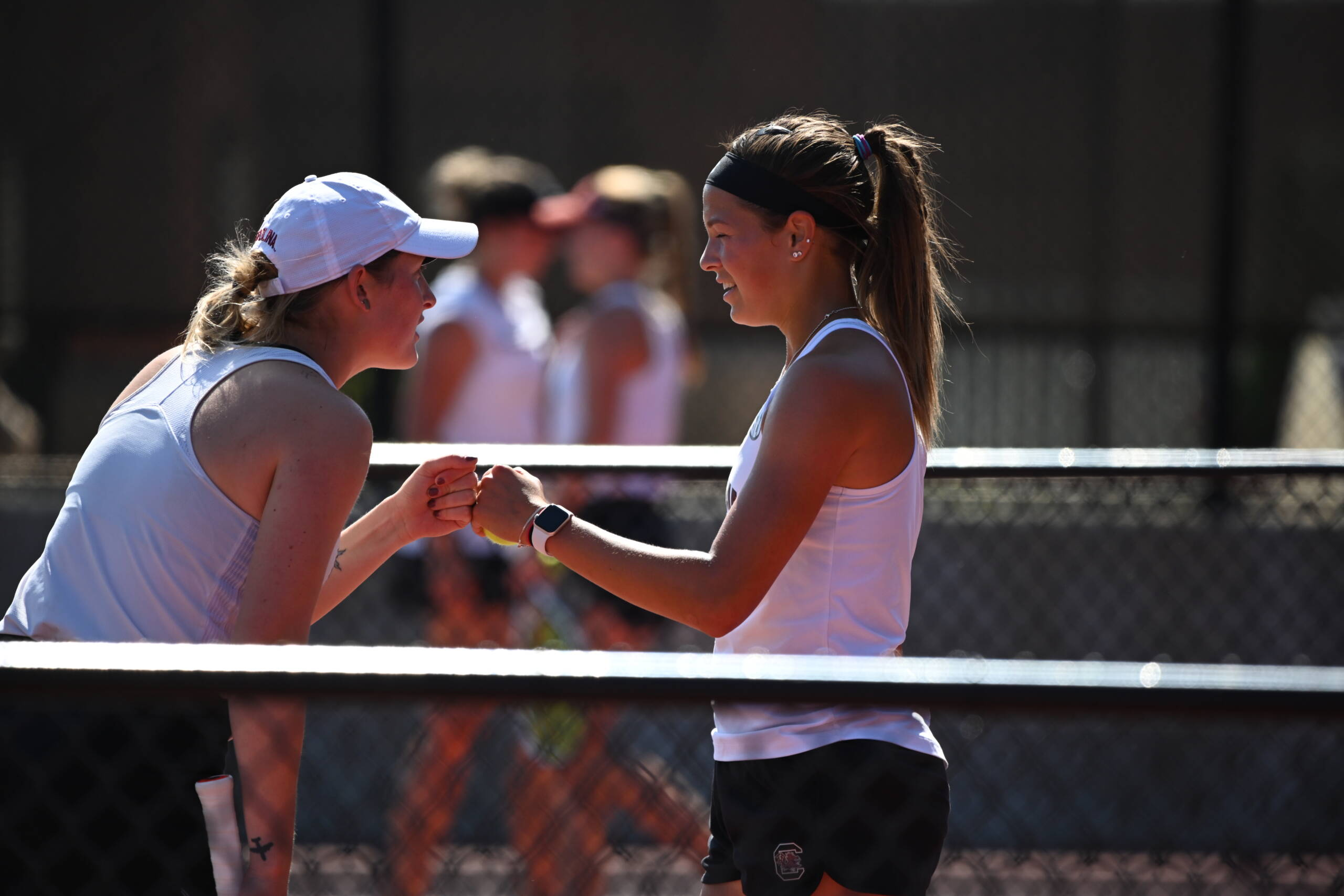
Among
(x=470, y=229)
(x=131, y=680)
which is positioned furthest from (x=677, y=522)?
(x=131, y=680)

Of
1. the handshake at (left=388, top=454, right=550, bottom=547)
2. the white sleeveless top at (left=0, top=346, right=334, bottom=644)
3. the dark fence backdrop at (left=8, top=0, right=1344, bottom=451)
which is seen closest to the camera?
the white sleeveless top at (left=0, top=346, right=334, bottom=644)

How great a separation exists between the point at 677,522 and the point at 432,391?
1042mm

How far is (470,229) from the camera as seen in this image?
93.4 inches

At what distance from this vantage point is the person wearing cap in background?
183cm

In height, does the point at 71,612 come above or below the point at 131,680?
below

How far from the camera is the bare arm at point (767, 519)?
1916 millimetres

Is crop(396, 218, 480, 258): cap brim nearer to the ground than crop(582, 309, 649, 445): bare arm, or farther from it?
farther from it

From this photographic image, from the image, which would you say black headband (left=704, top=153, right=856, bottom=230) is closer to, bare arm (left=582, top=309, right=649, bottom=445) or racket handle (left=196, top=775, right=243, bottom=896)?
racket handle (left=196, top=775, right=243, bottom=896)

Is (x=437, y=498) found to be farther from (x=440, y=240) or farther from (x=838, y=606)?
(x=838, y=606)

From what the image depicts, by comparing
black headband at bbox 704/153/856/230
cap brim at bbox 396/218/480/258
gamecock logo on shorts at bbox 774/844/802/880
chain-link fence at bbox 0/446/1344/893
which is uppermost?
black headband at bbox 704/153/856/230

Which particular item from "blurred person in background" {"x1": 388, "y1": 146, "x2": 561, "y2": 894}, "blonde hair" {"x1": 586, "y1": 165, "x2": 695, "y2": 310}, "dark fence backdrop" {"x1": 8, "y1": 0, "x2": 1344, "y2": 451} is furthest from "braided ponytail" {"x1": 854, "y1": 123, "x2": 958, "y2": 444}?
"dark fence backdrop" {"x1": 8, "y1": 0, "x2": 1344, "y2": 451}

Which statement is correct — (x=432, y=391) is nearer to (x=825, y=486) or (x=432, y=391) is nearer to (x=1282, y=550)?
(x=825, y=486)

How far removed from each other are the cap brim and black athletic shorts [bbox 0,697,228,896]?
80cm

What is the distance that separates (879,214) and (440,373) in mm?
2316
